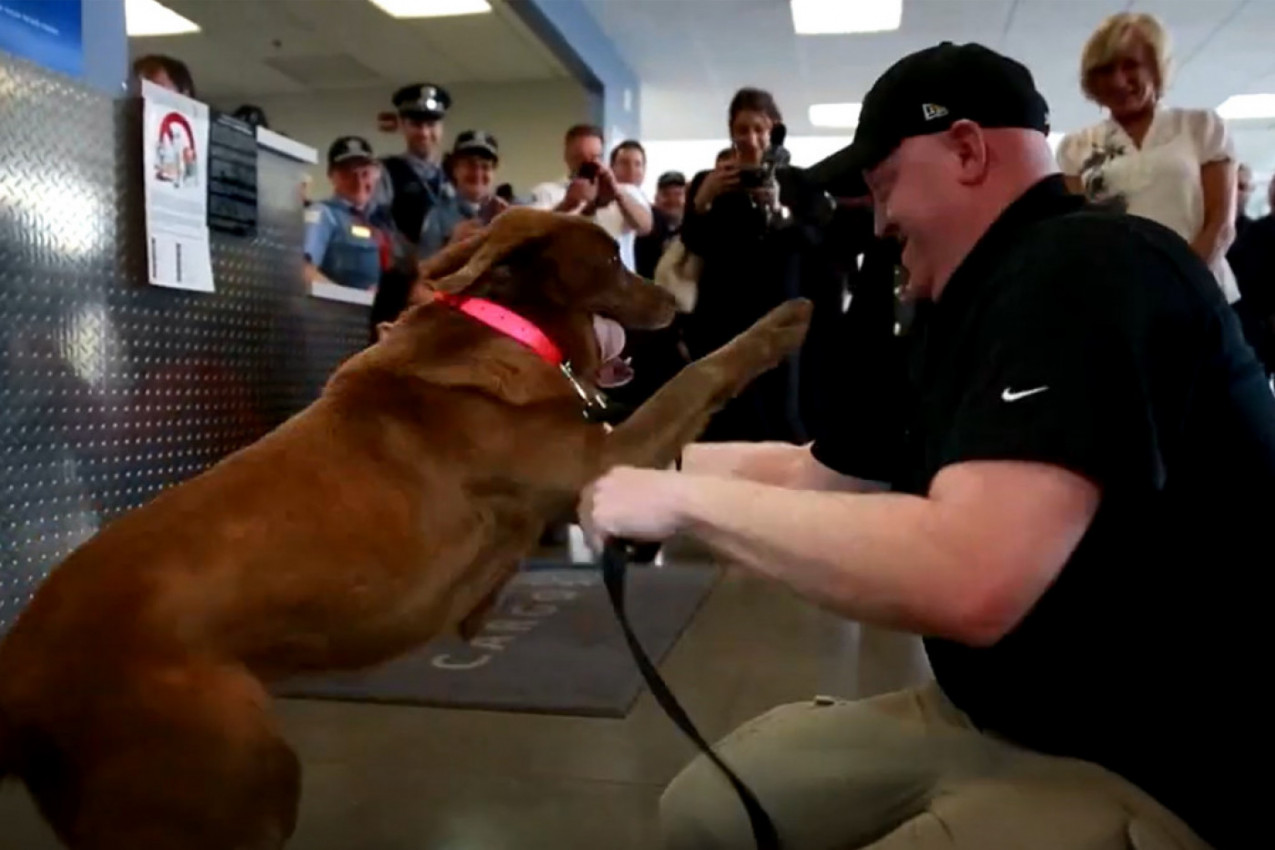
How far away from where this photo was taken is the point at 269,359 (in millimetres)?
3717

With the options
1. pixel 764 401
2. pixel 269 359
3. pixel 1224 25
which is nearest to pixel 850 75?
pixel 1224 25

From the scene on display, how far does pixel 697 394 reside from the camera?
2.02 m

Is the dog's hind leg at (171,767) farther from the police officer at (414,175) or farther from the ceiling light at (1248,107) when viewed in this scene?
the ceiling light at (1248,107)

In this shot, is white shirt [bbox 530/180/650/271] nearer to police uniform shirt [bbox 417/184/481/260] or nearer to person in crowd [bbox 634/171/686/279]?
person in crowd [bbox 634/171/686/279]

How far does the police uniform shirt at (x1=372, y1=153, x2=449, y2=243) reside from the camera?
5043 mm

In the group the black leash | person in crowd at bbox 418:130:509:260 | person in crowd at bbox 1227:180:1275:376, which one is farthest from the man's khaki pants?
person in crowd at bbox 1227:180:1275:376

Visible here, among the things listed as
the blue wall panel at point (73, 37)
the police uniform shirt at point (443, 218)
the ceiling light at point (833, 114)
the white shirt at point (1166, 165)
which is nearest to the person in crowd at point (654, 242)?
the police uniform shirt at point (443, 218)

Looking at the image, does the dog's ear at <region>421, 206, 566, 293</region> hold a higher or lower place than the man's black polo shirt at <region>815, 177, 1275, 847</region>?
higher

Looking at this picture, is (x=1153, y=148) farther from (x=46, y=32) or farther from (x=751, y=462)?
(x=46, y=32)

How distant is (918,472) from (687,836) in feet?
2.04

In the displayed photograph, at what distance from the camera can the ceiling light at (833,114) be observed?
12.2 metres

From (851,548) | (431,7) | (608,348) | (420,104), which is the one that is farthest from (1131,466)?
(431,7)

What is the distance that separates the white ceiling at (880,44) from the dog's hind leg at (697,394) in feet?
23.3

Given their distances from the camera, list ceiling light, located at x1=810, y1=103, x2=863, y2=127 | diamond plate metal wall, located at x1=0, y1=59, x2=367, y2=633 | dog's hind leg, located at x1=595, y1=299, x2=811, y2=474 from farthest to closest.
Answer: ceiling light, located at x1=810, y1=103, x2=863, y2=127 < diamond plate metal wall, located at x1=0, y1=59, x2=367, y2=633 < dog's hind leg, located at x1=595, y1=299, x2=811, y2=474
